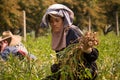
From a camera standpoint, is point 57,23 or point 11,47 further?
point 11,47

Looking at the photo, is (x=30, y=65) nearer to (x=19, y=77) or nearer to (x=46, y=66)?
(x=19, y=77)

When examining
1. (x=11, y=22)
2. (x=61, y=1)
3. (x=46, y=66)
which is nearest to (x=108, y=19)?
(x=61, y=1)

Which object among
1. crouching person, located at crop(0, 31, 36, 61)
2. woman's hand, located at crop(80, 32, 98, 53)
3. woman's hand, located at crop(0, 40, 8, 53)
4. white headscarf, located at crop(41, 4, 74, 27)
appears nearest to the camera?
woman's hand, located at crop(80, 32, 98, 53)

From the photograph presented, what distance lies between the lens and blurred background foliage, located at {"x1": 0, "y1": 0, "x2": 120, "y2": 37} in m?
20.6

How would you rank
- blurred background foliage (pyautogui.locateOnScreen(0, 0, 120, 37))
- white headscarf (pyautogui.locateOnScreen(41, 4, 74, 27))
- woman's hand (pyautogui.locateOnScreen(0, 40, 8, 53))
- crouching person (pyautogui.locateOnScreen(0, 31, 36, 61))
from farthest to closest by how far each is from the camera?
blurred background foliage (pyautogui.locateOnScreen(0, 0, 120, 37)), woman's hand (pyautogui.locateOnScreen(0, 40, 8, 53)), crouching person (pyautogui.locateOnScreen(0, 31, 36, 61)), white headscarf (pyautogui.locateOnScreen(41, 4, 74, 27))

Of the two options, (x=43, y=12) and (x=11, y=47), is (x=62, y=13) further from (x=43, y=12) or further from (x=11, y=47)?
(x=43, y=12)

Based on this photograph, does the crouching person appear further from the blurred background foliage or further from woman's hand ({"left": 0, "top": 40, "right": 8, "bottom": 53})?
the blurred background foliage

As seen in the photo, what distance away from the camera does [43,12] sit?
2466cm

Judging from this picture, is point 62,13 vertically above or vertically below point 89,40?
below

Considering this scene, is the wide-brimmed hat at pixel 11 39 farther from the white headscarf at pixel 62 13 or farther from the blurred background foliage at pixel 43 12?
the blurred background foliage at pixel 43 12

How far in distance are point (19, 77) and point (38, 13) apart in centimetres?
2108

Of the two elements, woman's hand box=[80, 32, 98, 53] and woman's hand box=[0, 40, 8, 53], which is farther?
woman's hand box=[0, 40, 8, 53]

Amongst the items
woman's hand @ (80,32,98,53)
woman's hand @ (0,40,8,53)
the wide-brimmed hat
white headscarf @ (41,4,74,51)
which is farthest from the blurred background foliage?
woman's hand @ (80,32,98,53)

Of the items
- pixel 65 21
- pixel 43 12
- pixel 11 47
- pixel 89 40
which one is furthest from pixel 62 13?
pixel 43 12
